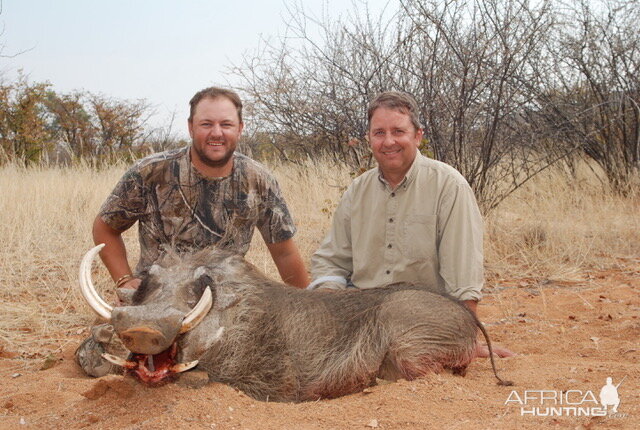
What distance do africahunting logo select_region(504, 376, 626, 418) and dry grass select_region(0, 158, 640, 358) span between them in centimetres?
278

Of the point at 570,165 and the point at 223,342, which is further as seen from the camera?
the point at 570,165

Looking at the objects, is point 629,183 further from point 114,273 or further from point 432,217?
point 114,273

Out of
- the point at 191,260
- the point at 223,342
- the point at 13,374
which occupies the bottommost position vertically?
the point at 13,374

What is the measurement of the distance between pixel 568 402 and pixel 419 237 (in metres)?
1.35

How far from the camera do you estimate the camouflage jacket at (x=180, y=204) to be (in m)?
4.12

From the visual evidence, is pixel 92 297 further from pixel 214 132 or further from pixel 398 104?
pixel 398 104

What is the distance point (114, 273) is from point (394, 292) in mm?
1839

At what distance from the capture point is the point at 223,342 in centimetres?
293

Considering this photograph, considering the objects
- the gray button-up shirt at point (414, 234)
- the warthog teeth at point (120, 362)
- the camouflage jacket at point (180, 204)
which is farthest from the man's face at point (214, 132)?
the warthog teeth at point (120, 362)

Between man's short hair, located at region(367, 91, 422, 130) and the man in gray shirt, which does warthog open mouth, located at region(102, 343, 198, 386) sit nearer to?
the man in gray shirt

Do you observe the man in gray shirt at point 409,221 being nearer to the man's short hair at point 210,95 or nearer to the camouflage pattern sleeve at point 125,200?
the man's short hair at point 210,95

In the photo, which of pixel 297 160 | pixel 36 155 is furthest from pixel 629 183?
pixel 36 155

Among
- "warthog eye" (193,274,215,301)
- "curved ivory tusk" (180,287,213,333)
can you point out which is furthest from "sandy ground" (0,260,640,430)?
"warthog eye" (193,274,215,301)

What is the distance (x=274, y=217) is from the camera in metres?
4.30
